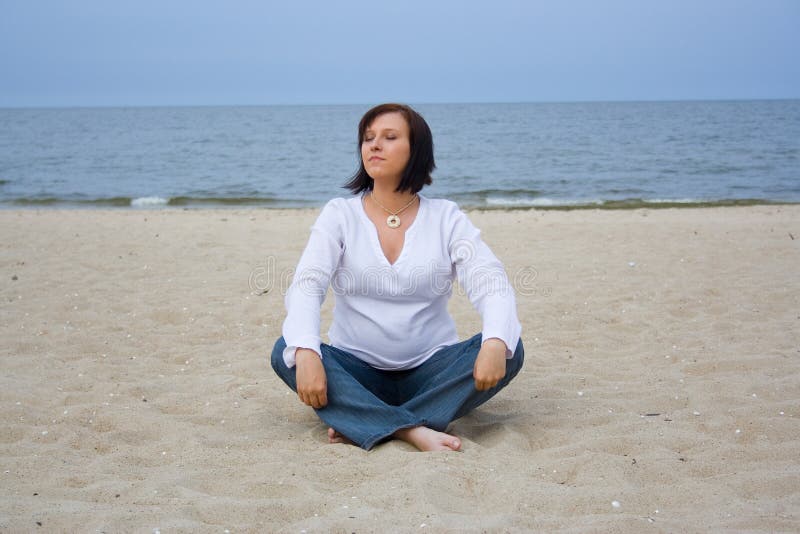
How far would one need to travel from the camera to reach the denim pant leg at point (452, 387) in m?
3.06

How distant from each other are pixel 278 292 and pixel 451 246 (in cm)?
330

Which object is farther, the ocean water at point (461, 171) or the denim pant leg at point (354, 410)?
the ocean water at point (461, 171)

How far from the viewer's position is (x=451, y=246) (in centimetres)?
316

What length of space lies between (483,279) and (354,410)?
77cm

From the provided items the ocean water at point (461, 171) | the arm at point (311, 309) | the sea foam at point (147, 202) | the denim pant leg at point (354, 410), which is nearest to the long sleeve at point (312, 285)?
the arm at point (311, 309)

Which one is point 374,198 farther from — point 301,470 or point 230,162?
point 230,162

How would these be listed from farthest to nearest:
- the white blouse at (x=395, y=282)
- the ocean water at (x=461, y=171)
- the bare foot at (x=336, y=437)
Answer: the ocean water at (x=461, y=171)
the bare foot at (x=336, y=437)
the white blouse at (x=395, y=282)

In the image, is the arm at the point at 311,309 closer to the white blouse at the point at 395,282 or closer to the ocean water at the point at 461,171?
the white blouse at the point at 395,282

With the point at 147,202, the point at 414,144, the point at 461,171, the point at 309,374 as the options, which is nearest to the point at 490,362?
the point at 309,374

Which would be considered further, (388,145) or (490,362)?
(388,145)

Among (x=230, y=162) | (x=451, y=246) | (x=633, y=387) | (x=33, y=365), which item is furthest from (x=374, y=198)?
(x=230, y=162)

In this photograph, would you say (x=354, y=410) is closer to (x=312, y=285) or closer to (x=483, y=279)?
(x=312, y=285)

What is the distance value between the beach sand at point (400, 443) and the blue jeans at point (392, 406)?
0.33ft

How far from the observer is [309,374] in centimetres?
291
